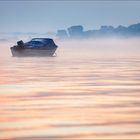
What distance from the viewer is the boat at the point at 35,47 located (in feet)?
313

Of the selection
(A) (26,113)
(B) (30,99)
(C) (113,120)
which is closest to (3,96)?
(B) (30,99)

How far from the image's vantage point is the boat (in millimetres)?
95375

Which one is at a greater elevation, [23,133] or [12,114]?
[12,114]

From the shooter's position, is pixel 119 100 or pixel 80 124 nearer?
pixel 80 124

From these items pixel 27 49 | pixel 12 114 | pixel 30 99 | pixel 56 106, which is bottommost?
pixel 12 114

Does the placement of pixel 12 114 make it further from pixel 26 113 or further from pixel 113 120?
pixel 113 120

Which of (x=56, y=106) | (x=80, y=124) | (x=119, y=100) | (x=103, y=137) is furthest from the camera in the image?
(x=119, y=100)

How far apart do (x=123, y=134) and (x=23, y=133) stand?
10.0 feet

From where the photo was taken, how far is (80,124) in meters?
18.3

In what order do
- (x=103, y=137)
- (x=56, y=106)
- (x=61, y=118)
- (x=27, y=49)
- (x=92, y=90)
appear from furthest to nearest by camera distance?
1. (x=27, y=49)
2. (x=92, y=90)
3. (x=56, y=106)
4. (x=61, y=118)
5. (x=103, y=137)

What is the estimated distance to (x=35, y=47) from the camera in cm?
9712

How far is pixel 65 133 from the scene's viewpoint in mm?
16734

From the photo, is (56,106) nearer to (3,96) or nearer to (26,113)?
(26,113)

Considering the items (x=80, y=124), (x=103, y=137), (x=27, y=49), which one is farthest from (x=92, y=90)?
(x=27, y=49)
